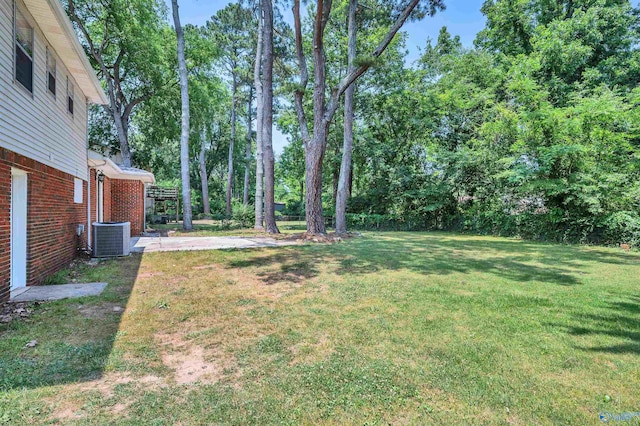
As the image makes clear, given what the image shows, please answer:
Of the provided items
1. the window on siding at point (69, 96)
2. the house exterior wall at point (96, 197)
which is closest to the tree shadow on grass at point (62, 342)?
the window on siding at point (69, 96)

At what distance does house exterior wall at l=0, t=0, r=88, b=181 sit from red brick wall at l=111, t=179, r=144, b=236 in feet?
16.6

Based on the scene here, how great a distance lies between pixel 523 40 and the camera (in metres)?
19.3

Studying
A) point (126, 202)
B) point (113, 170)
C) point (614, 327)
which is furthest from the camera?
point (126, 202)

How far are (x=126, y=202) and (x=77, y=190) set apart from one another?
601 centimetres

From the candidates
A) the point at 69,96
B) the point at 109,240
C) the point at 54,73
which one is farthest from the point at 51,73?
the point at 109,240

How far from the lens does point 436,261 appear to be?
7777mm

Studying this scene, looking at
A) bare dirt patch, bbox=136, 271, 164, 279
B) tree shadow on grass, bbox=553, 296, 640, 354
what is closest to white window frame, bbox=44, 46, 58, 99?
bare dirt patch, bbox=136, 271, 164, 279

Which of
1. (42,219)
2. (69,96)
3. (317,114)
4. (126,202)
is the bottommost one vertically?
(42,219)

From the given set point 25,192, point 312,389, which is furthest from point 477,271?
point 25,192

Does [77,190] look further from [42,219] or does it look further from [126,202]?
[126,202]

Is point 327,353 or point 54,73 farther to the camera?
point 54,73

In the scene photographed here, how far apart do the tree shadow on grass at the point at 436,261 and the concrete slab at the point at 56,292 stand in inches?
98.2

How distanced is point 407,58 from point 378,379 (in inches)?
905

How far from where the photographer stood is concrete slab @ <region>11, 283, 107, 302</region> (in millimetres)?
4434
